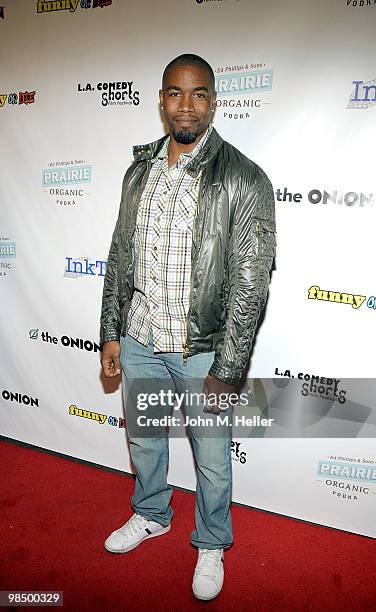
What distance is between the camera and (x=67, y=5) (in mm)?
2289

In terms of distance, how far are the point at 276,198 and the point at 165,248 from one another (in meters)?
0.61

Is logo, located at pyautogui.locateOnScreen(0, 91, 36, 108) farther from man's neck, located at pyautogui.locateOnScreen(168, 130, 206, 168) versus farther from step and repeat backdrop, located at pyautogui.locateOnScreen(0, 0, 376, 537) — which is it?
man's neck, located at pyautogui.locateOnScreen(168, 130, 206, 168)

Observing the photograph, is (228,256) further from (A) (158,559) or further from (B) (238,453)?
(A) (158,559)

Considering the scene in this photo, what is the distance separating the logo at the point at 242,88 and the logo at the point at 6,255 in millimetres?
1326

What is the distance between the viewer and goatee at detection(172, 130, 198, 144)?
5.64 feet

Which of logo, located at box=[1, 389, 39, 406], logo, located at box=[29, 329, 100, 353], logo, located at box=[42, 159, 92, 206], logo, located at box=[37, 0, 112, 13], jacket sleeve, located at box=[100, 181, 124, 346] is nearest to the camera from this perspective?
jacket sleeve, located at box=[100, 181, 124, 346]

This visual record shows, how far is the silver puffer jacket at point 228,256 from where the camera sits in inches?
65.5

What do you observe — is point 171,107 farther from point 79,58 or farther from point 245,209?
point 79,58

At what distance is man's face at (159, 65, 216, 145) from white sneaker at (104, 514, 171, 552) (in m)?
1.57

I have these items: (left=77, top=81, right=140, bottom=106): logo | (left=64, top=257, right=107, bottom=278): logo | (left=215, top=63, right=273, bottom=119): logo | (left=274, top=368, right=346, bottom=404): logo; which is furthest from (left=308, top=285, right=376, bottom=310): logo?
(left=77, top=81, right=140, bottom=106): logo

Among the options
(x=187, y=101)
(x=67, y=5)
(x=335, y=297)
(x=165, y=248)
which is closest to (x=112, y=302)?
(x=165, y=248)

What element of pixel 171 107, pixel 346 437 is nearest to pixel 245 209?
pixel 171 107

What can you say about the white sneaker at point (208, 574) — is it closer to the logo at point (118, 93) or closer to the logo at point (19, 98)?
the logo at point (118, 93)

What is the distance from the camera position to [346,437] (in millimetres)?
2221
